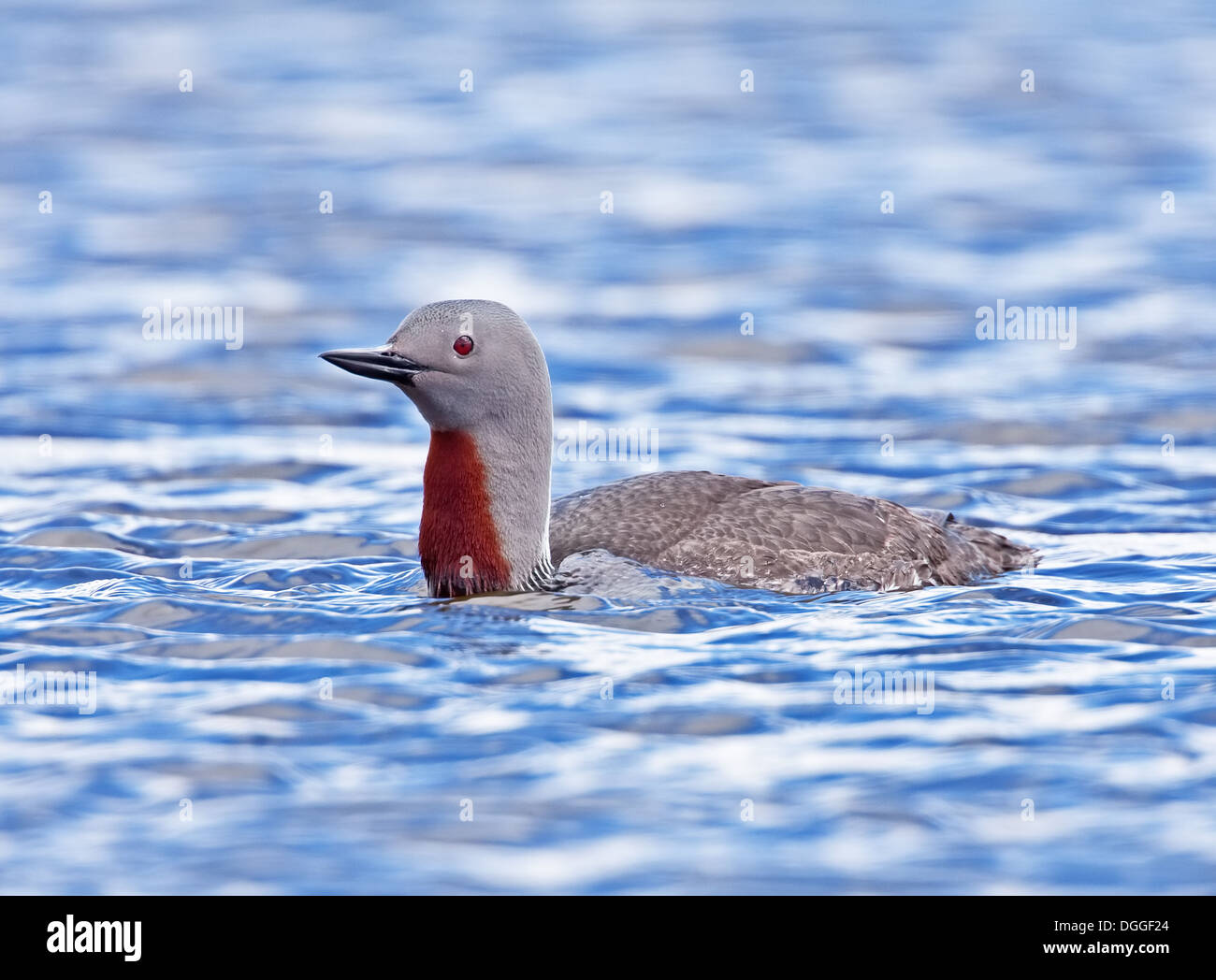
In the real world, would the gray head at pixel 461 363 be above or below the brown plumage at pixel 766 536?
above

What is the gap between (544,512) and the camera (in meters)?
8.52

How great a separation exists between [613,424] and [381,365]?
435cm

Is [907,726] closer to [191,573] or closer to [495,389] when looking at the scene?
[495,389]

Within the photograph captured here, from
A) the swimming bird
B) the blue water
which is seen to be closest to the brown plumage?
the swimming bird

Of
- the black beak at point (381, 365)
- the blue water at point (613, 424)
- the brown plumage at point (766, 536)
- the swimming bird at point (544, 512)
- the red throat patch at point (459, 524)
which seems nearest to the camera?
the blue water at point (613, 424)

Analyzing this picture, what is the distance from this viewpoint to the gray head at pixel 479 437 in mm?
8117

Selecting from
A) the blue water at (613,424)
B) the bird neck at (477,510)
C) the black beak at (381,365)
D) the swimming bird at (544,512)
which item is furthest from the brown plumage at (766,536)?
the black beak at (381,365)

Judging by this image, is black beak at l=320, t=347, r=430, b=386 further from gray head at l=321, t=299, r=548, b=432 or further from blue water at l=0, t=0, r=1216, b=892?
blue water at l=0, t=0, r=1216, b=892

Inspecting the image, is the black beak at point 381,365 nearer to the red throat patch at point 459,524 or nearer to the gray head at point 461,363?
the gray head at point 461,363

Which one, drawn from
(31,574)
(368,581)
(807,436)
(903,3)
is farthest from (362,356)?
(903,3)

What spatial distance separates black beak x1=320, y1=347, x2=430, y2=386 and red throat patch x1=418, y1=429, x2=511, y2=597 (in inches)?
13.9

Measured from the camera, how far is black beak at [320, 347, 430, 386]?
7.88 metres

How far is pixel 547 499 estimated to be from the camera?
854 cm

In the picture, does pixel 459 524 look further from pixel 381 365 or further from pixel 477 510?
pixel 381 365
